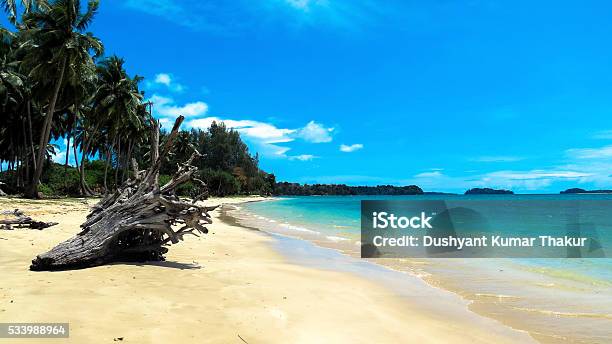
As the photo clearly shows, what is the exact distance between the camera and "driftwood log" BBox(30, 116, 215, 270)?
763cm

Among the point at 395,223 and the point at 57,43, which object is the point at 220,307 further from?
the point at 57,43

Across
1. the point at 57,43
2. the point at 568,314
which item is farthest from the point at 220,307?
the point at 57,43

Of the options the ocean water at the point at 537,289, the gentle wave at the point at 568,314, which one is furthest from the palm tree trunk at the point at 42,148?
the gentle wave at the point at 568,314

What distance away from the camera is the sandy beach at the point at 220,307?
16.5ft

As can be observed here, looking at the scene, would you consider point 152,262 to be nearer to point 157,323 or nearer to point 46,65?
point 157,323

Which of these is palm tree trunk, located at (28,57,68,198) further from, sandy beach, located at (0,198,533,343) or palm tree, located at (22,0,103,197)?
sandy beach, located at (0,198,533,343)

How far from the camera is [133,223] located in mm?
8242

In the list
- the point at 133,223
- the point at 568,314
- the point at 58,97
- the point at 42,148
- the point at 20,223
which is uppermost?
the point at 58,97

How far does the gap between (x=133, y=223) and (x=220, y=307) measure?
→ 3.12 metres

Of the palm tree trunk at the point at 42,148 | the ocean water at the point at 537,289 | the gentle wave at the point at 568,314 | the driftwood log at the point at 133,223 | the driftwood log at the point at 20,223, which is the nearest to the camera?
the ocean water at the point at 537,289

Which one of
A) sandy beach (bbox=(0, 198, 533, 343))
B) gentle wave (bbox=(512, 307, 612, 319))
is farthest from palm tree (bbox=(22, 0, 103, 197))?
gentle wave (bbox=(512, 307, 612, 319))

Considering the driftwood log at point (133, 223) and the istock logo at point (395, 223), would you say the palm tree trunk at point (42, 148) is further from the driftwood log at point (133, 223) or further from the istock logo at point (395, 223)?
the driftwood log at point (133, 223)

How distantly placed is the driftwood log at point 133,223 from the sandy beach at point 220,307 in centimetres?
31

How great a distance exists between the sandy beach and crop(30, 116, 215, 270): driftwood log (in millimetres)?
308
